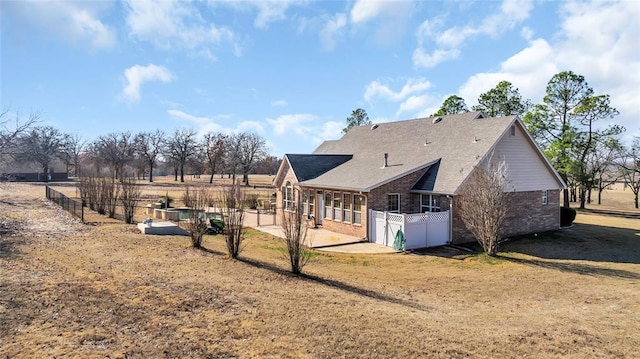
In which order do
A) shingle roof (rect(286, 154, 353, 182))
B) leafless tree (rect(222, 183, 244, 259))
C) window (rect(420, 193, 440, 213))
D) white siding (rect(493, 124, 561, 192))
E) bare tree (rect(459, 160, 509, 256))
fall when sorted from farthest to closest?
shingle roof (rect(286, 154, 353, 182)) → white siding (rect(493, 124, 561, 192)) → window (rect(420, 193, 440, 213)) → bare tree (rect(459, 160, 509, 256)) → leafless tree (rect(222, 183, 244, 259))

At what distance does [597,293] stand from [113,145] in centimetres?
9330

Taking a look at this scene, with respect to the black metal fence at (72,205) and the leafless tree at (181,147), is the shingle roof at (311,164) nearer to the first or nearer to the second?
the black metal fence at (72,205)

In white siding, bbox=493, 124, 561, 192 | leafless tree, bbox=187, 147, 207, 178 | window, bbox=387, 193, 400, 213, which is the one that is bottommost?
window, bbox=387, 193, 400, 213

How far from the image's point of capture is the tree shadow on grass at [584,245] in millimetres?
17094

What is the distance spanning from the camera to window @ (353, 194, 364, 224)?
2080 cm

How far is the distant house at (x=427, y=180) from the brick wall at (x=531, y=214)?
6 cm

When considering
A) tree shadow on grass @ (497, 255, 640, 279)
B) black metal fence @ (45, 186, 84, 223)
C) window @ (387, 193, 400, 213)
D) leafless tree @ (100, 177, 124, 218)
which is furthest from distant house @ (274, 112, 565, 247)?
black metal fence @ (45, 186, 84, 223)

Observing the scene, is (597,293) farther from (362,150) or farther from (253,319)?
(362,150)

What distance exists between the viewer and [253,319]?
7852 mm

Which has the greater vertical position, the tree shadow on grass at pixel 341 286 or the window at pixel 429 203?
the window at pixel 429 203

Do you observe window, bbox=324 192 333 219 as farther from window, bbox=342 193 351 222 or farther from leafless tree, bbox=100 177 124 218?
leafless tree, bbox=100 177 124 218

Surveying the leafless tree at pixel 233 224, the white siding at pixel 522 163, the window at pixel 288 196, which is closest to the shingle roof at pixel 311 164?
the window at pixel 288 196

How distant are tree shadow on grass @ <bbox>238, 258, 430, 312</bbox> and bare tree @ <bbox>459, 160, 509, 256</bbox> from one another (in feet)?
27.0

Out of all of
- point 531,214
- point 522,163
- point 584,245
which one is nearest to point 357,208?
point 522,163
